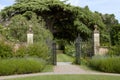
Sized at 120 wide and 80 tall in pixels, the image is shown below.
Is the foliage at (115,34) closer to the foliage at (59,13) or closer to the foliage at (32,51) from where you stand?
the foliage at (59,13)

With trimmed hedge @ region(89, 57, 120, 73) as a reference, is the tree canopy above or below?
above

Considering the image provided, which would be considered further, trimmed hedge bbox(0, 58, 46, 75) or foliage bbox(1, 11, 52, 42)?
foliage bbox(1, 11, 52, 42)

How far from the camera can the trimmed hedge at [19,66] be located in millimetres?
19938

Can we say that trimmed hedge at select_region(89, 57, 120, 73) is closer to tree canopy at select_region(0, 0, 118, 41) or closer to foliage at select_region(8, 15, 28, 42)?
foliage at select_region(8, 15, 28, 42)

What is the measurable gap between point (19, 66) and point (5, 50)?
518cm

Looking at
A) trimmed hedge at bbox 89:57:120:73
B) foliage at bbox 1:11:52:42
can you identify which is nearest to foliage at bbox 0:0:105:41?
foliage at bbox 1:11:52:42

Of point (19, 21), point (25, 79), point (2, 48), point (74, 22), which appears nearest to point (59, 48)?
point (74, 22)

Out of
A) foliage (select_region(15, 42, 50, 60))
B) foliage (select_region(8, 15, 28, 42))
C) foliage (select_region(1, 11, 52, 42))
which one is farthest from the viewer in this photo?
foliage (select_region(8, 15, 28, 42))

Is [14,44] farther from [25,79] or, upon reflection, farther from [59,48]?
[59,48]

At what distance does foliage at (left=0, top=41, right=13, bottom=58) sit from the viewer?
25.2 m

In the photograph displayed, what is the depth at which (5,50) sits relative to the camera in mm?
25359

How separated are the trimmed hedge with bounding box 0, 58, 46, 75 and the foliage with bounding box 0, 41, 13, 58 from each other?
3.96 meters

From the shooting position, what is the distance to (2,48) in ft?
82.7

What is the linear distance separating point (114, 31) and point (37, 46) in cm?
2180
